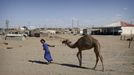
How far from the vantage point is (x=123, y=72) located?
11.6 m

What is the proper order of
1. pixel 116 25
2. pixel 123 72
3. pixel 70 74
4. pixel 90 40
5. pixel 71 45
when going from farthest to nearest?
pixel 116 25 → pixel 71 45 → pixel 90 40 → pixel 123 72 → pixel 70 74

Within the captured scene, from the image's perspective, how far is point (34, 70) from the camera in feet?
38.4

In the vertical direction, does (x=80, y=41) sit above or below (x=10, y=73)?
above

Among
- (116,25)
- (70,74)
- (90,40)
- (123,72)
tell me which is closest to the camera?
(70,74)

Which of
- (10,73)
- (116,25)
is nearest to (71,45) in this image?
(10,73)

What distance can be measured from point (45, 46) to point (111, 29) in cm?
6618

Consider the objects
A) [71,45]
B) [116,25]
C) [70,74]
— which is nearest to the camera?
[70,74]

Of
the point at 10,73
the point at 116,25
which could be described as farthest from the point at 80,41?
the point at 116,25

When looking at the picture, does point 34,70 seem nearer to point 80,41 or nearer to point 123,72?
point 80,41

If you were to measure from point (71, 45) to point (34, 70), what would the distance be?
301cm

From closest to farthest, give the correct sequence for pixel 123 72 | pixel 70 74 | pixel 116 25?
pixel 70 74 → pixel 123 72 → pixel 116 25

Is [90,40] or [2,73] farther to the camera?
[90,40]

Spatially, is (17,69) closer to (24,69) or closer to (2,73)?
(24,69)

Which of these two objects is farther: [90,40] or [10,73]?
[90,40]
